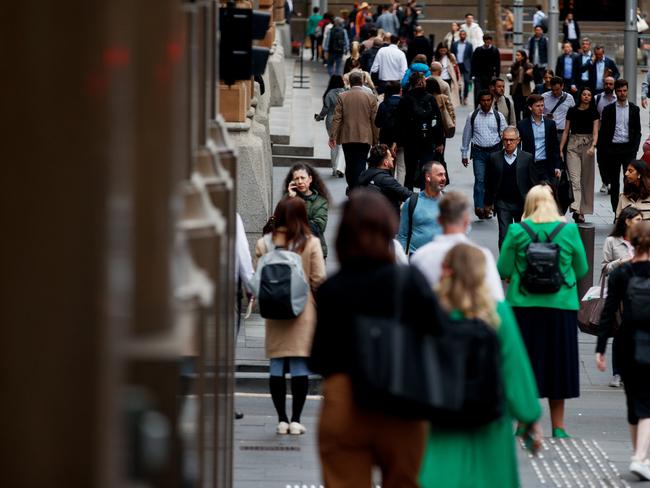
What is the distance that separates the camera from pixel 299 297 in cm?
955

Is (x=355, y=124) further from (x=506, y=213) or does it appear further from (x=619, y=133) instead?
(x=506, y=213)

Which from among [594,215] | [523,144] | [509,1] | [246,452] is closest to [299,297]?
[246,452]

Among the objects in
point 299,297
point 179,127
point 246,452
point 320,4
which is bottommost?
point 246,452

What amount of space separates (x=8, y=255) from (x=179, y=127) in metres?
1.19

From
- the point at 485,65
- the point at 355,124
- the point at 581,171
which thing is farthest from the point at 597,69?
the point at 355,124

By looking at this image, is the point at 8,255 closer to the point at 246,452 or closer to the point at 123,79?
the point at 123,79

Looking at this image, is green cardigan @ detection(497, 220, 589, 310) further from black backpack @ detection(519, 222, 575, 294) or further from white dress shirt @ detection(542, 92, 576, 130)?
white dress shirt @ detection(542, 92, 576, 130)

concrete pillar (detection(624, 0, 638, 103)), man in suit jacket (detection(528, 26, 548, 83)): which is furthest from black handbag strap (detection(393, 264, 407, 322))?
man in suit jacket (detection(528, 26, 548, 83))

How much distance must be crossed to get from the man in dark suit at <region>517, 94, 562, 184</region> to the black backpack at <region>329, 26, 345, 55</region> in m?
20.3

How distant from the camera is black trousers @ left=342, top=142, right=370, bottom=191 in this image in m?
19.3

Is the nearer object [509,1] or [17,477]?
[17,477]

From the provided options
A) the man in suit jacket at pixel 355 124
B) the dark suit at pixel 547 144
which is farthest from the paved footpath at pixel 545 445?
the man in suit jacket at pixel 355 124

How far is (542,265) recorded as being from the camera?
9508mm

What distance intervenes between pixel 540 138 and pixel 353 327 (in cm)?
1284
